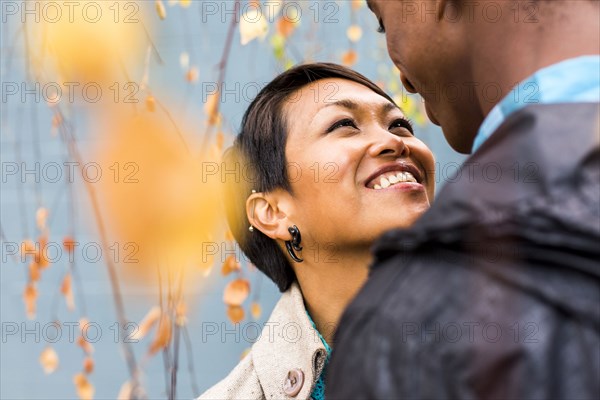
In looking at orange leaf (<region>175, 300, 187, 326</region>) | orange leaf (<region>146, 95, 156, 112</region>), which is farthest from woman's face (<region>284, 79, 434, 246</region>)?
orange leaf (<region>175, 300, 187, 326</region>)

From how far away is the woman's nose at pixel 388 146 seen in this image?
5.91 ft

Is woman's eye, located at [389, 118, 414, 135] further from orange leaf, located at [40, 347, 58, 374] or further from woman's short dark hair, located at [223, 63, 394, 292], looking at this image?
orange leaf, located at [40, 347, 58, 374]

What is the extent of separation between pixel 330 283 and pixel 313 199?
0.17 m

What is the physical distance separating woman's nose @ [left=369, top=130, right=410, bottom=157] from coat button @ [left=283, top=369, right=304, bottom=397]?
446 mm

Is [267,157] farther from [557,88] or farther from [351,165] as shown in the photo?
[557,88]

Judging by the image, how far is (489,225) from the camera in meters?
0.67

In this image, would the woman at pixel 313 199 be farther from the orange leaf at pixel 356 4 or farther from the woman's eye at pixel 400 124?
the orange leaf at pixel 356 4

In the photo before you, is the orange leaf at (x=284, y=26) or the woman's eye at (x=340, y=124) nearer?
the woman's eye at (x=340, y=124)

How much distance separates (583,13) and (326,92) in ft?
3.81

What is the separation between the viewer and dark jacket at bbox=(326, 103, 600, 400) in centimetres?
64

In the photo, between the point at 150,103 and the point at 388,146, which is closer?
the point at 388,146

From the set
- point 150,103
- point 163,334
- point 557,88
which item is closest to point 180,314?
point 163,334

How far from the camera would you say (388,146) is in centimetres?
181

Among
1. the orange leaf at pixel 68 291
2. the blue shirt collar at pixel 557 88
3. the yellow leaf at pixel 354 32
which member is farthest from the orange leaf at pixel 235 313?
the blue shirt collar at pixel 557 88
